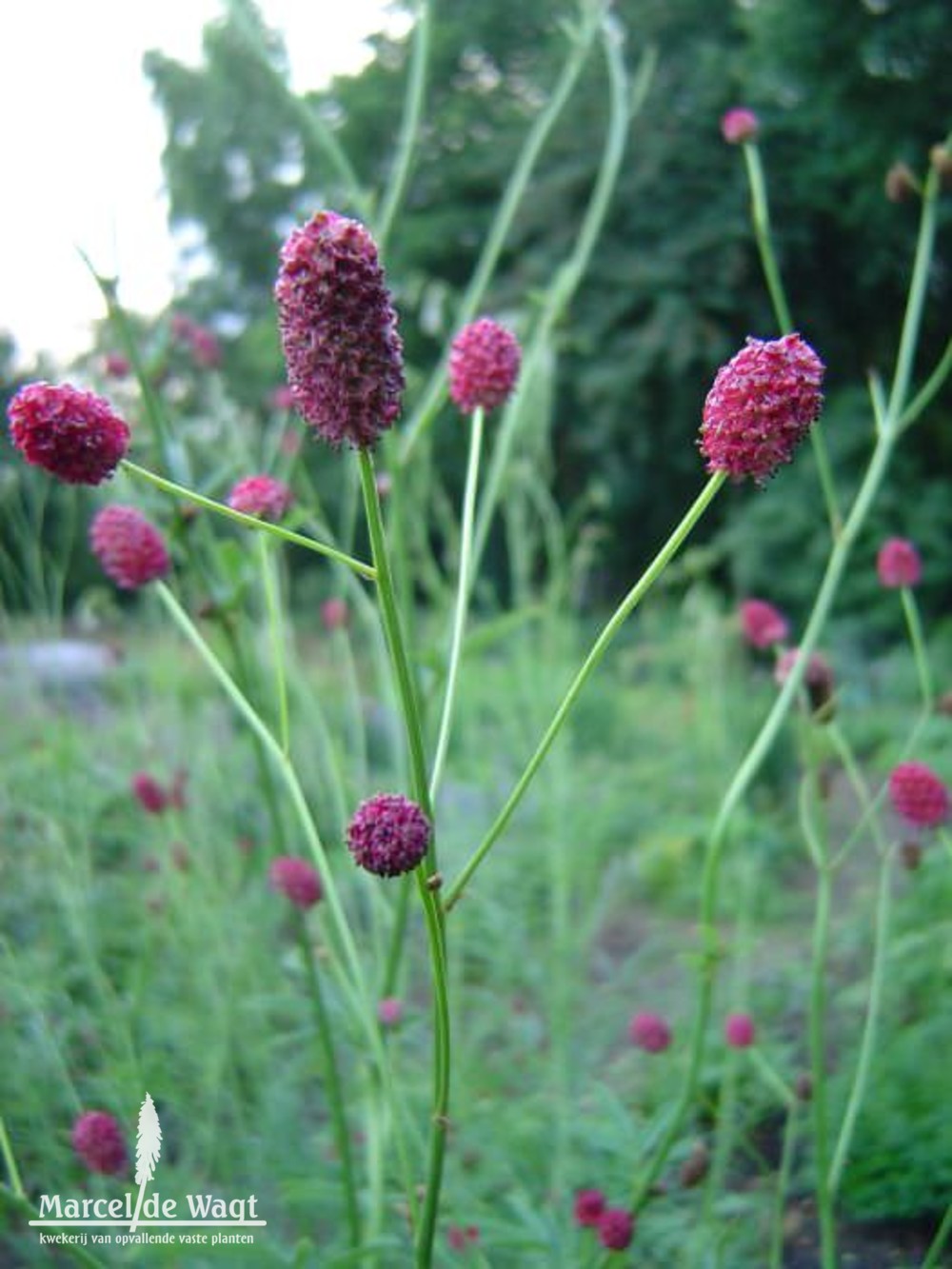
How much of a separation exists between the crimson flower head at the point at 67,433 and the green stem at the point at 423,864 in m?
0.18

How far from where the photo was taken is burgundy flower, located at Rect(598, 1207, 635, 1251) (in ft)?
3.71

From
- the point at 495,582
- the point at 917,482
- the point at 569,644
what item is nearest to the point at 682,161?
the point at 917,482

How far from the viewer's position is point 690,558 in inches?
190

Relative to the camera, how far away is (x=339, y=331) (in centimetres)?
70

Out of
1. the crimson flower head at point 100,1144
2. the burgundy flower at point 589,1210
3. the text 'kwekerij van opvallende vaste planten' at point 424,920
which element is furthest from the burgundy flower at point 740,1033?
the crimson flower head at point 100,1144

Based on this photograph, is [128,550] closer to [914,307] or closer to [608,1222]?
[608,1222]

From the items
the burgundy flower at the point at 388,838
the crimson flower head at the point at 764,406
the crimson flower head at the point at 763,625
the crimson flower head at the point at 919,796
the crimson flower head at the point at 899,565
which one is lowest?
the crimson flower head at the point at 919,796

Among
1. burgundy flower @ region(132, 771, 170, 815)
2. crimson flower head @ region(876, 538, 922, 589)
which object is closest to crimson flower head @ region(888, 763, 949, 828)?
crimson flower head @ region(876, 538, 922, 589)

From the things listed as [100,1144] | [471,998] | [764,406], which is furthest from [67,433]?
[471,998]

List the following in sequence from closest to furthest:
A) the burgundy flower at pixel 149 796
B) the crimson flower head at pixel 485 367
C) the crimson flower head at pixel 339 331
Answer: the crimson flower head at pixel 339 331, the crimson flower head at pixel 485 367, the burgundy flower at pixel 149 796

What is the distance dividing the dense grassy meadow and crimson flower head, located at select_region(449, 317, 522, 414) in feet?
1.48

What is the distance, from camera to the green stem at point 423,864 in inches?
28.3

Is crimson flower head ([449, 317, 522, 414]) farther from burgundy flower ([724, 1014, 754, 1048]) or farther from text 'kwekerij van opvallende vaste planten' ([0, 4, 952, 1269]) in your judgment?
burgundy flower ([724, 1014, 754, 1048])

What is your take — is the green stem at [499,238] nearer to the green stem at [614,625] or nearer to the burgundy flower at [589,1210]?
the green stem at [614,625]
